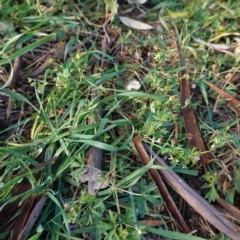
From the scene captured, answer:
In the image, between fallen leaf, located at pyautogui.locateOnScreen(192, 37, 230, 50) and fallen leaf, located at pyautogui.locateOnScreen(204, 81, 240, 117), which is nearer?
fallen leaf, located at pyautogui.locateOnScreen(204, 81, 240, 117)

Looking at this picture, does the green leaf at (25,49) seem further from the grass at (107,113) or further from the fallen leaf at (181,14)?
the fallen leaf at (181,14)

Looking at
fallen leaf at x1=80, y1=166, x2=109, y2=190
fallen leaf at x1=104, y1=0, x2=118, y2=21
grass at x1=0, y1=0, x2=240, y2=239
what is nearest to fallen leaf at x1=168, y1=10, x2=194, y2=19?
grass at x1=0, y1=0, x2=240, y2=239

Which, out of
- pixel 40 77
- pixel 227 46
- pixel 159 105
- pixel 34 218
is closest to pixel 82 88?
pixel 40 77

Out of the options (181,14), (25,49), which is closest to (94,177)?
(25,49)

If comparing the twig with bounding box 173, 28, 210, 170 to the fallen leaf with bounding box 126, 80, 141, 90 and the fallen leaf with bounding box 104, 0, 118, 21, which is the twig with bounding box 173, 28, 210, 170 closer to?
the fallen leaf with bounding box 126, 80, 141, 90

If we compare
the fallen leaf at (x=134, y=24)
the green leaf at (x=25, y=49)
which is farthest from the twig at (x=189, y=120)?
the green leaf at (x=25, y=49)

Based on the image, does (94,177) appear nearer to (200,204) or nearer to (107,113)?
(107,113)

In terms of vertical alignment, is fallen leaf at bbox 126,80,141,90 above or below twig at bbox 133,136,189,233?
above

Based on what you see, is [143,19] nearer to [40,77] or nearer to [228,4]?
[228,4]

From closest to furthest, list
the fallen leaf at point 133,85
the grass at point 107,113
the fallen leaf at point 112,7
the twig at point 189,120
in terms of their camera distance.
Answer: the grass at point 107,113
the twig at point 189,120
the fallen leaf at point 133,85
the fallen leaf at point 112,7

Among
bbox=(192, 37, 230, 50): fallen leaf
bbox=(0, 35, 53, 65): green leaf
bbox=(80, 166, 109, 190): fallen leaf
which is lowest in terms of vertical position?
bbox=(80, 166, 109, 190): fallen leaf
